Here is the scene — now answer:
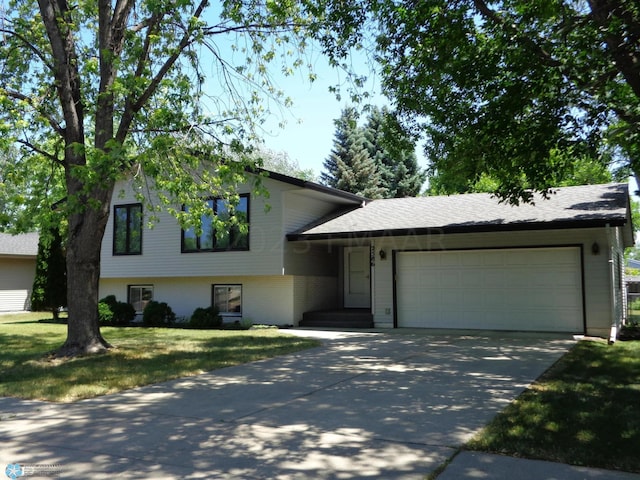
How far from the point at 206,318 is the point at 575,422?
44.8 ft

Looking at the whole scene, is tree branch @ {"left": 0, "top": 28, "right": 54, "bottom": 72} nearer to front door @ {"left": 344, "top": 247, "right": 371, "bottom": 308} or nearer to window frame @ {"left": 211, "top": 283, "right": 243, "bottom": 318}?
window frame @ {"left": 211, "top": 283, "right": 243, "bottom": 318}

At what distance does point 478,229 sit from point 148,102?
8746mm

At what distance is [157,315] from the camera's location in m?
18.8

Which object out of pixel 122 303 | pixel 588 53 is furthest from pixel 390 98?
pixel 122 303

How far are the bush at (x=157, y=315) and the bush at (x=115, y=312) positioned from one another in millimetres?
743

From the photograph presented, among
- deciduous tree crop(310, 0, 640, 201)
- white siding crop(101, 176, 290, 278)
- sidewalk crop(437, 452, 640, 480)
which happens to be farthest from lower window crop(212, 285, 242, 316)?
sidewalk crop(437, 452, 640, 480)

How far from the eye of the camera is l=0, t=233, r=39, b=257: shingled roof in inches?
1019

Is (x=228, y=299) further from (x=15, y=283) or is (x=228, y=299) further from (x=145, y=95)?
(x=15, y=283)

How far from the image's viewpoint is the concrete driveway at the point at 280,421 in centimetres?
458

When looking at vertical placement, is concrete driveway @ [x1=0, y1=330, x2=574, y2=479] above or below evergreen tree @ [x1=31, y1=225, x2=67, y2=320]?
below

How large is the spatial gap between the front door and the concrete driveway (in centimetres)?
899

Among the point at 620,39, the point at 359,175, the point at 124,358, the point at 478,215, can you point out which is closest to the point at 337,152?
the point at 359,175

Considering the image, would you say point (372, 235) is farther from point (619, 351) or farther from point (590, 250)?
point (619, 351)

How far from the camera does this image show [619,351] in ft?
36.7
